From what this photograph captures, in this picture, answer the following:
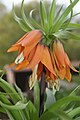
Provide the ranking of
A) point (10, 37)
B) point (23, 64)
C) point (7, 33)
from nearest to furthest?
point (23, 64) < point (10, 37) < point (7, 33)

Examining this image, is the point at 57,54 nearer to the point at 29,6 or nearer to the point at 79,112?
the point at 79,112

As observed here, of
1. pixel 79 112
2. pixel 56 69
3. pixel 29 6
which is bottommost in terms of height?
pixel 29 6

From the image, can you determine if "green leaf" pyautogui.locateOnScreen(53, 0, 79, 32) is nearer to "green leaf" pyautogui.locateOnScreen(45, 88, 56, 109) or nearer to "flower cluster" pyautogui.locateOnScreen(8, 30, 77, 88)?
"flower cluster" pyautogui.locateOnScreen(8, 30, 77, 88)

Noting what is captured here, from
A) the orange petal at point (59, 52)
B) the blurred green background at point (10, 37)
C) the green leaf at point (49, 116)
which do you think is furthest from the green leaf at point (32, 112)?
the blurred green background at point (10, 37)

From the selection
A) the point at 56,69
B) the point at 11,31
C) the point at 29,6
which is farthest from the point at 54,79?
the point at 29,6

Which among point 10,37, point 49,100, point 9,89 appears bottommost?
point 10,37

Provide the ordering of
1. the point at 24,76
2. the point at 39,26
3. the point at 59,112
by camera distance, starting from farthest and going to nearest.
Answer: the point at 24,76, the point at 39,26, the point at 59,112

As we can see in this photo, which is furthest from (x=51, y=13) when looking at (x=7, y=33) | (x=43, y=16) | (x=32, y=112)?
(x=7, y=33)

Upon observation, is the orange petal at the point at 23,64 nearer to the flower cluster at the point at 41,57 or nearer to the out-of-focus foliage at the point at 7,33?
the flower cluster at the point at 41,57

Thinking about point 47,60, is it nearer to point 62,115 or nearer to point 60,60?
point 60,60
